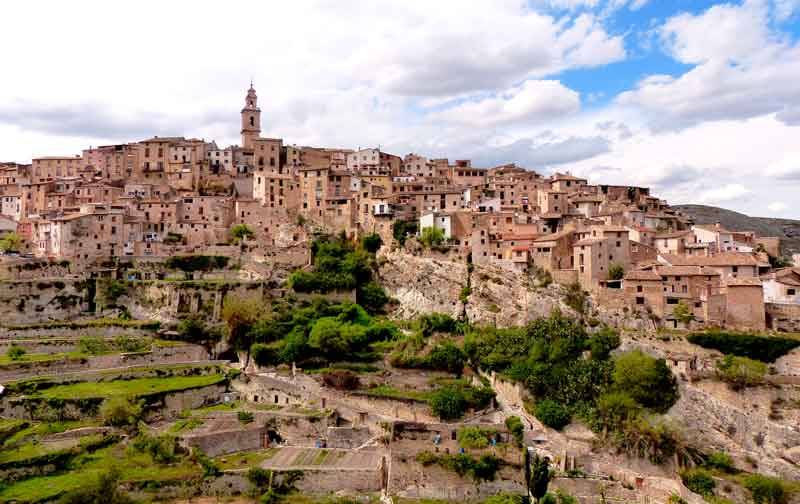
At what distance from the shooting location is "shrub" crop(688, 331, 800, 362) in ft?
96.1

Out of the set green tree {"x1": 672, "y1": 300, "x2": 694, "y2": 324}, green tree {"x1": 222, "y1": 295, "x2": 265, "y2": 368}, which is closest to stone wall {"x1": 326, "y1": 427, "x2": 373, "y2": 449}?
green tree {"x1": 222, "y1": 295, "x2": 265, "y2": 368}

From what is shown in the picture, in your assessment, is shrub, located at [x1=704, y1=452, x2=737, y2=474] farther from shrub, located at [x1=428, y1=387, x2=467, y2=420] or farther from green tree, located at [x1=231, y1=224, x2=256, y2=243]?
green tree, located at [x1=231, y1=224, x2=256, y2=243]

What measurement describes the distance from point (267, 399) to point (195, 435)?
20.3 feet

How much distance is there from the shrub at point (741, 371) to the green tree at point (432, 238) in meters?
17.8

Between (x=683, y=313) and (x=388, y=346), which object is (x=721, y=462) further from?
(x=388, y=346)

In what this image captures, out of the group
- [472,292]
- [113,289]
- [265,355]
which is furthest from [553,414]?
[113,289]

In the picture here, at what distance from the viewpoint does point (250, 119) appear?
63875 mm

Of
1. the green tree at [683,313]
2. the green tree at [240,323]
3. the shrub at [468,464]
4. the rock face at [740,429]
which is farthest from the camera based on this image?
the green tree at [240,323]

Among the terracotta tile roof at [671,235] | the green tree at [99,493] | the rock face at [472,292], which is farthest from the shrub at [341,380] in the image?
the terracotta tile roof at [671,235]

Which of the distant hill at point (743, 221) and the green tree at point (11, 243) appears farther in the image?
the distant hill at point (743, 221)

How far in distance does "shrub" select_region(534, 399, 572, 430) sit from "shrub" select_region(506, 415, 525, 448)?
961mm

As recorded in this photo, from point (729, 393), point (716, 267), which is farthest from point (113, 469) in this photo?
point (716, 267)

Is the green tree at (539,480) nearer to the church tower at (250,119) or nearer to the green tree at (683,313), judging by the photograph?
the green tree at (683,313)

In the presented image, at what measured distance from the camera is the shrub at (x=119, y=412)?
28188mm
